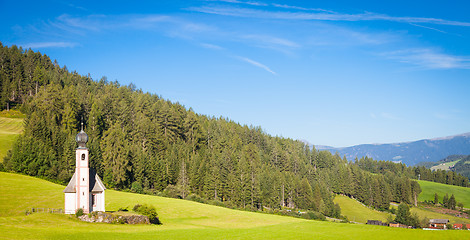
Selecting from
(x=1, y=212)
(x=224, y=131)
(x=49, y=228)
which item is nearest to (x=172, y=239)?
(x=49, y=228)

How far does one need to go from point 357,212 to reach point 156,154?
246ft

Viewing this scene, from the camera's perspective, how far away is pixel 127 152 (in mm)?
96938

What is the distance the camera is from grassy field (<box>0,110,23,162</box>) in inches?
3608

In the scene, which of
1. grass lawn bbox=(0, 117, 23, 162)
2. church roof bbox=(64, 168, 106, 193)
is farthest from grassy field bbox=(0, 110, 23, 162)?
church roof bbox=(64, 168, 106, 193)

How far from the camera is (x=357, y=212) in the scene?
135 metres

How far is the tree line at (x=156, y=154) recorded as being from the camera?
294 ft

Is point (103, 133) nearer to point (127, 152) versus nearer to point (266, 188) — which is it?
point (127, 152)

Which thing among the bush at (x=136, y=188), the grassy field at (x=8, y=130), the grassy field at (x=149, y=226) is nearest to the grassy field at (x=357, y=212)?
the grassy field at (x=149, y=226)

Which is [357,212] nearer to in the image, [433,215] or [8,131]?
[433,215]

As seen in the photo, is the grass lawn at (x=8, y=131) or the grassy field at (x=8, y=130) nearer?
the grass lawn at (x=8, y=131)

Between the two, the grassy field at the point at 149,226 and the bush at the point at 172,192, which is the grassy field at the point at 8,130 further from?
the bush at the point at 172,192

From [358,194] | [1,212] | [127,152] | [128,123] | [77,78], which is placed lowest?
[358,194]

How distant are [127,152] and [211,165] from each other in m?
29.5

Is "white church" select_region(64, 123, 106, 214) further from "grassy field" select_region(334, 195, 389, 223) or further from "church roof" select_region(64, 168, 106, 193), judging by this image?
"grassy field" select_region(334, 195, 389, 223)
